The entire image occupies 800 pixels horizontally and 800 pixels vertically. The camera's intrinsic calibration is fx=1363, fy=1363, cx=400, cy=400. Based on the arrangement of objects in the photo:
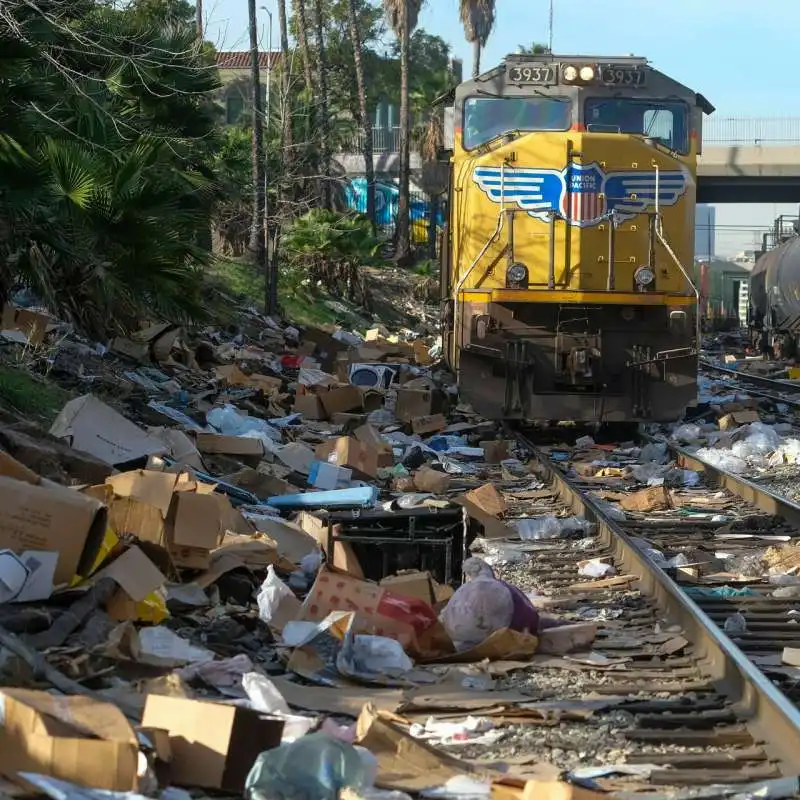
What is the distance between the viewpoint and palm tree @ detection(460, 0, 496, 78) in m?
55.7

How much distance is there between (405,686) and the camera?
550cm

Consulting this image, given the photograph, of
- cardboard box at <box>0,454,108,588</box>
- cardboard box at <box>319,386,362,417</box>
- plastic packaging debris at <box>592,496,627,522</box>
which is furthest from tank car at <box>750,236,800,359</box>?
cardboard box at <box>0,454,108,588</box>

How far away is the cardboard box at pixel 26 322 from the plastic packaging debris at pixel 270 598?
864 cm

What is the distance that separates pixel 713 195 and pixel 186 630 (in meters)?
53.3

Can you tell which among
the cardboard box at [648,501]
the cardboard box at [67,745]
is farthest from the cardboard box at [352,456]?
the cardboard box at [67,745]

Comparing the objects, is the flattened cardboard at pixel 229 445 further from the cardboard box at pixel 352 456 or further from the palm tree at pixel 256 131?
the palm tree at pixel 256 131

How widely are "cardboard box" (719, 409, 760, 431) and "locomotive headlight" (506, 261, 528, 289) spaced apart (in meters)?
3.84

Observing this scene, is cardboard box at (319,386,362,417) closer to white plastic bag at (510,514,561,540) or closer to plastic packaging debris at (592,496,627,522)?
plastic packaging debris at (592,496,627,522)

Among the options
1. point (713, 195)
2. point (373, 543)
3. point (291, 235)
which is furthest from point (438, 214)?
point (373, 543)

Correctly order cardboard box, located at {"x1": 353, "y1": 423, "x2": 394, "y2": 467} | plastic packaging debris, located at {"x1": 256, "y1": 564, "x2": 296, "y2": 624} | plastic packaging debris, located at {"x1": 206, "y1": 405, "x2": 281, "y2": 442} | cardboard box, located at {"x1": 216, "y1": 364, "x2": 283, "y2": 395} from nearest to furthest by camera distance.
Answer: plastic packaging debris, located at {"x1": 256, "y1": 564, "x2": 296, "y2": 624}
cardboard box, located at {"x1": 353, "y1": 423, "x2": 394, "y2": 467}
plastic packaging debris, located at {"x1": 206, "y1": 405, "x2": 281, "y2": 442}
cardboard box, located at {"x1": 216, "y1": 364, "x2": 283, "y2": 395}

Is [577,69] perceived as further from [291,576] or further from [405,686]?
[405,686]

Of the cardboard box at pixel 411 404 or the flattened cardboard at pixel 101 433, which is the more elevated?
the flattened cardboard at pixel 101 433

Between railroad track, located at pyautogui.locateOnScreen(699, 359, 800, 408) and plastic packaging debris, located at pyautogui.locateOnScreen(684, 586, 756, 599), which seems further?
railroad track, located at pyautogui.locateOnScreen(699, 359, 800, 408)

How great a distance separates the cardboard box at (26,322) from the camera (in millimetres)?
14508
